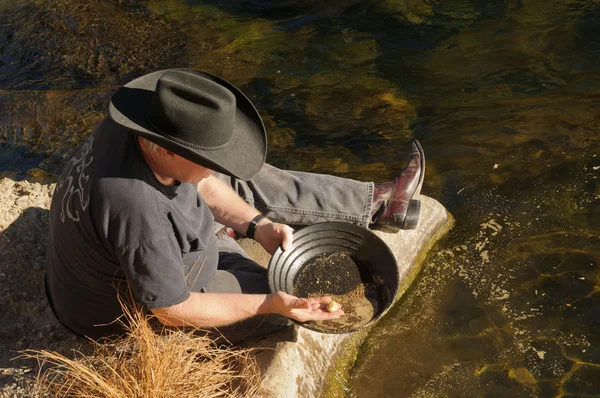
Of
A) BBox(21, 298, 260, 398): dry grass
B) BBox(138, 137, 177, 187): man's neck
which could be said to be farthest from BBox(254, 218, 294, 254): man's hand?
BBox(138, 137, 177, 187): man's neck

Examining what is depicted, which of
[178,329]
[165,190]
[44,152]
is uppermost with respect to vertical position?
[165,190]

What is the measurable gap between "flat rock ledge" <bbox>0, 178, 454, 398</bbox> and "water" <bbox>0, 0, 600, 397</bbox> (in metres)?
0.13

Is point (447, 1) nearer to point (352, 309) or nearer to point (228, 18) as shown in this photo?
point (228, 18)

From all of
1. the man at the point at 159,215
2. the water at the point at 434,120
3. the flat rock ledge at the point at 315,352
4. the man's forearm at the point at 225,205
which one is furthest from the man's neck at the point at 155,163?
the water at the point at 434,120

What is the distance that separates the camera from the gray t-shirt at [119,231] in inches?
99.3

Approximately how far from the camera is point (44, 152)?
5.99 metres

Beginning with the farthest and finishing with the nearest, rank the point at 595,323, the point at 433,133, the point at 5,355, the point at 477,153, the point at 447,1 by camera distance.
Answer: the point at 447,1 < the point at 433,133 < the point at 477,153 < the point at 595,323 < the point at 5,355

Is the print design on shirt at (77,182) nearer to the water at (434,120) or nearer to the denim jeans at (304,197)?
the denim jeans at (304,197)

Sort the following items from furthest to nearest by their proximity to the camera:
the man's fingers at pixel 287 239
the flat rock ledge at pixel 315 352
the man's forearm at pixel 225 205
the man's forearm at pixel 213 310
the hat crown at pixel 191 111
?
the man's forearm at pixel 225 205
the man's fingers at pixel 287 239
the flat rock ledge at pixel 315 352
the man's forearm at pixel 213 310
the hat crown at pixel 191 111

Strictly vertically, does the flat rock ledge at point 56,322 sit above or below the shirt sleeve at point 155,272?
below

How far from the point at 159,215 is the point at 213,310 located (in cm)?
58

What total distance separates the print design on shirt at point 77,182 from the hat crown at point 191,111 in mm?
365

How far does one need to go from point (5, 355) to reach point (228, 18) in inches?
230

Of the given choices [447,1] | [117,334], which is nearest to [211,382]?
[117,334]
